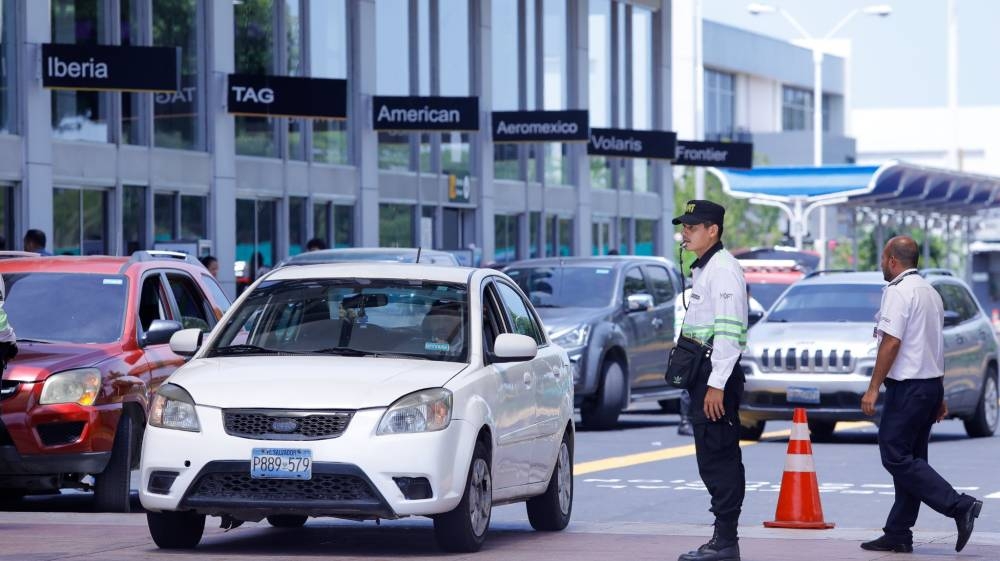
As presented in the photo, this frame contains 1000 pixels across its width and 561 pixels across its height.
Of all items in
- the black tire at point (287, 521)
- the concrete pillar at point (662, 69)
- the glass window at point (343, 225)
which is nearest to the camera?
the black tire at point (287, 521)

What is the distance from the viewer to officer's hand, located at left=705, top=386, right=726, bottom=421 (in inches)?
387

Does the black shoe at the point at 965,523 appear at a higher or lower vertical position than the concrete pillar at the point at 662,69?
lower

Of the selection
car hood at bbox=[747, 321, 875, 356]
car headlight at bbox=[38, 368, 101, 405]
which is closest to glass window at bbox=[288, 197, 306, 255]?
A: car hood at bbox=[747, 321, 875, 356]

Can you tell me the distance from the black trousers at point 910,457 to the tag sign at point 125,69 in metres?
14.8

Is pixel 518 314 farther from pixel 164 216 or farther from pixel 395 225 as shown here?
pixel 395 225

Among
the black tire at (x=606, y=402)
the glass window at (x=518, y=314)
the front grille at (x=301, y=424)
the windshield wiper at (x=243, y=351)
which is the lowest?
the black tire at (x=606, y=402)

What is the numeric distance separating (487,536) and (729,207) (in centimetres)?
6859

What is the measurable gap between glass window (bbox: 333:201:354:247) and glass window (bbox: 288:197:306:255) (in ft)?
3.17

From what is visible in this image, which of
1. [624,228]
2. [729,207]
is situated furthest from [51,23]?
[729,207]

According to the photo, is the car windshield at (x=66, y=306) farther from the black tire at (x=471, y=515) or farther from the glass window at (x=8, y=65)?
the glass window at (x=8, y=65)

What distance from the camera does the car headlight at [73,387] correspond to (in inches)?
492

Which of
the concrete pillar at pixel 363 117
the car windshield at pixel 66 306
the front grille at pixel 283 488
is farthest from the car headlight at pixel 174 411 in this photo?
the concrete pillar at pixel 363 117

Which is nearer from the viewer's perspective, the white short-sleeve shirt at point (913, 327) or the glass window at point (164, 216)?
the white short-sleeve shirt at point (913, 327)

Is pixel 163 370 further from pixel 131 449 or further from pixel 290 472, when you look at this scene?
pixel 290 472
